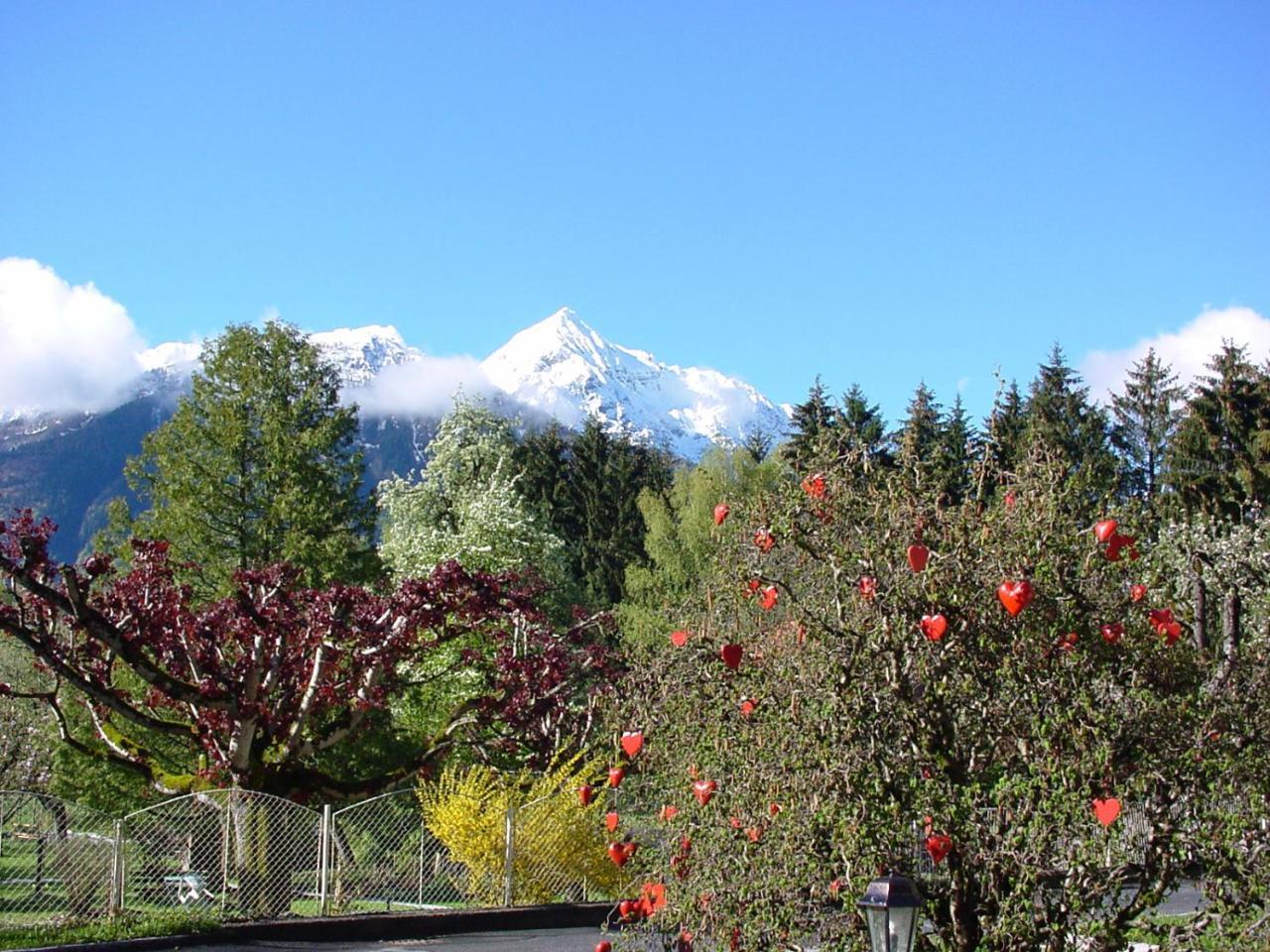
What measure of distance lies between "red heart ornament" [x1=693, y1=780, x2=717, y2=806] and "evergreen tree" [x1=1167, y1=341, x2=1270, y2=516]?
98.4 feet

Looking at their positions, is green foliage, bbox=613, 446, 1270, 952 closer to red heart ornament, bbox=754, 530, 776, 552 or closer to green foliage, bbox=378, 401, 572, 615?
red heart ornament, bbox=754, 530, 776, 552

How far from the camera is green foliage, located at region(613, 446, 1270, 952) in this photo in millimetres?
5973

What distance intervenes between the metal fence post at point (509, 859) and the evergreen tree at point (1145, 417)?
31941mm

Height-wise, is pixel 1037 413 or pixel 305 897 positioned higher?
pixel 1037 413

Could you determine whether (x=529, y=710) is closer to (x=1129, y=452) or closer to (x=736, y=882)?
(x=736, y=882)

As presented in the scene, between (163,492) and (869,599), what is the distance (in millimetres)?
25313

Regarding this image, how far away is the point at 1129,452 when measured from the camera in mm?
41406

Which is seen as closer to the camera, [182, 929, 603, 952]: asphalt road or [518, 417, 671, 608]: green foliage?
[182, 929, 603, 952]: asphalt road

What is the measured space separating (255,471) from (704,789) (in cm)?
2445

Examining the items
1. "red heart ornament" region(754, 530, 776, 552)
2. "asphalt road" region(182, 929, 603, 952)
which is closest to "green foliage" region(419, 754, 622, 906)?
"asphalt road" region(182, 929, 603, 952)

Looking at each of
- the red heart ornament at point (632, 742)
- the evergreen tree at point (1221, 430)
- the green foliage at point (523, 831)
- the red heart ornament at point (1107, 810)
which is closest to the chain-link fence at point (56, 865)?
the green foliage at point (523, 831)

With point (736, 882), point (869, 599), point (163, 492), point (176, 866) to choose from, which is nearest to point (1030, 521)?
point (869, 599)

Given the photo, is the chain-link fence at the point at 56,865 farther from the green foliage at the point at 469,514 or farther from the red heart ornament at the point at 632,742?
the green foliage at the point at 469,514

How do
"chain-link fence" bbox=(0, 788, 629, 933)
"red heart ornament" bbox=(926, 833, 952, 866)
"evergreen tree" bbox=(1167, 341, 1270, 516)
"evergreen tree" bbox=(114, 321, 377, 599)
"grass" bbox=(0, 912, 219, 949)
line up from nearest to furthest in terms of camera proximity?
1. "red heart ornament" bbox=(926, 833, 952, 866)
2. "grass" bbox=(0, 912, 219, 949)
3. "chain-link fence" bbox=(0, 788, 629, 933)
4. "evergreen tree" bbox=(114, 321, 377, 599)
5. "evergreen tree" bbox=(1167, 341, 1270, 516)
